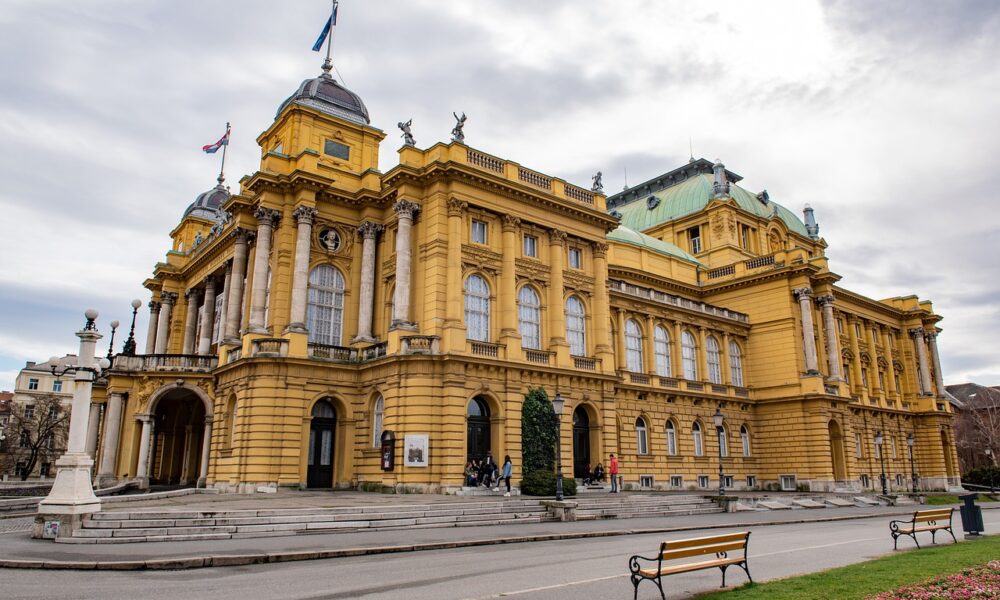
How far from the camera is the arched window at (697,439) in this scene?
45.9 metres

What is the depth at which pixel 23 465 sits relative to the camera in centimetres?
7994

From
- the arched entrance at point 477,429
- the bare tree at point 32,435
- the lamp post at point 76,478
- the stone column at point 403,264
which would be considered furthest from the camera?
the bare tree at point 32,435

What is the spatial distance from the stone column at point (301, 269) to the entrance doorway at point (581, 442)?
14.4 metres

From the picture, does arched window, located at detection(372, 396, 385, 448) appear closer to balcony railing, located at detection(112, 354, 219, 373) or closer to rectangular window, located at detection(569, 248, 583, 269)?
balcony railing, located at detection(112, 354, 219, 373)

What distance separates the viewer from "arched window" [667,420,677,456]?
145 feet

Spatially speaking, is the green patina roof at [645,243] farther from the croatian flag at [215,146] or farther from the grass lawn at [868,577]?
the grass lawn at [868,577]

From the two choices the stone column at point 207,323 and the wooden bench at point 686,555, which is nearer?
the wooden bench at point 686,555

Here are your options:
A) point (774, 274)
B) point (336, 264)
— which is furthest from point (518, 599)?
point (774, 274)

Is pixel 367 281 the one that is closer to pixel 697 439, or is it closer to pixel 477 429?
pixel 477 429

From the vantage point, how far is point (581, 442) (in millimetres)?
36906

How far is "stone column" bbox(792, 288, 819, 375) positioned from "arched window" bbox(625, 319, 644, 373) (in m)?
12.6

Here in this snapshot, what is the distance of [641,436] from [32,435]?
74.7 m

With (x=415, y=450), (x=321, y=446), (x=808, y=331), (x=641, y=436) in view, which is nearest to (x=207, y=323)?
(x=321, y=446)

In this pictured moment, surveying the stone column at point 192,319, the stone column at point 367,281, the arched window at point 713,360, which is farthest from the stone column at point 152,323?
the arched window at point 713,360
